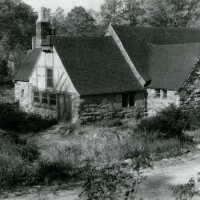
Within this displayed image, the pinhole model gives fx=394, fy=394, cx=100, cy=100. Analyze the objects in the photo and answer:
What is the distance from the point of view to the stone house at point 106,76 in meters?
26.1

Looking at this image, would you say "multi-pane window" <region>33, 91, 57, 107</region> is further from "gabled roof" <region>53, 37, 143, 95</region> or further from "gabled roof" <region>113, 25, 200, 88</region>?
"gabled roof" <region>113, 25, 200, 88</region>

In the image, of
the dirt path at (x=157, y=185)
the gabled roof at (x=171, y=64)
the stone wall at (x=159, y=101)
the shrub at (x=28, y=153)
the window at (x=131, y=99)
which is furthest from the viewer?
the window at (x=131, y=99)

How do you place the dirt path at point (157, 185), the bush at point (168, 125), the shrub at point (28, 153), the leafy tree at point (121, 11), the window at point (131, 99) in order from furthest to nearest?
the leafy tree at point (121, 11) → the window at point (131, 99) → the bush at point (168, 125) → the shrub at point (28, 153) → the dirt path at point (157, 185)

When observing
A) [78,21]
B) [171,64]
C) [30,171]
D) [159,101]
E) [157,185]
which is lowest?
[157,185]

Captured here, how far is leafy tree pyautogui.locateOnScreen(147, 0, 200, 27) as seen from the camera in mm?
58438

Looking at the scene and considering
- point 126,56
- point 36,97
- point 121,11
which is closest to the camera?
point 36,97

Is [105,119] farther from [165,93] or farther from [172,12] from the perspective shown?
[172,12]

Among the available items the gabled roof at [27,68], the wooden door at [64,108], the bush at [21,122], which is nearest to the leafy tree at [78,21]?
the gabled roof at [27,68]

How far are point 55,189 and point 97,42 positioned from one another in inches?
752

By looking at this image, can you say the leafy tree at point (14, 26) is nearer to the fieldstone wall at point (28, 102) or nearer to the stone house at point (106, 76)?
the fieldstone wall at point (28, 102)

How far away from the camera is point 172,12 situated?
59219 mm

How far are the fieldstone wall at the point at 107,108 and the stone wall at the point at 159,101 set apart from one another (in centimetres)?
44

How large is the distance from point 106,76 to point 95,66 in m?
1.07

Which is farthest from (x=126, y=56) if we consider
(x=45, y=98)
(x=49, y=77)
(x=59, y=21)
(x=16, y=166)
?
(x=59, y=21)
